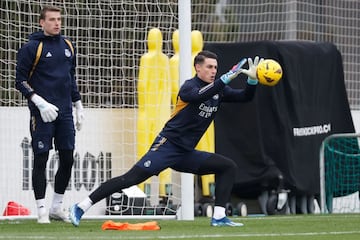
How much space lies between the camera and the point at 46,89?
11.1 meters

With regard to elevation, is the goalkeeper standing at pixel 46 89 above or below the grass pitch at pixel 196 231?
above

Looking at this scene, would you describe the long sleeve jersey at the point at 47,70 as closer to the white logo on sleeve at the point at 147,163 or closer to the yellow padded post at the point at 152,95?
the white logo on sleeve at the point at 147,163

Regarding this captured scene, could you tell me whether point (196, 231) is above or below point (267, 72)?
below

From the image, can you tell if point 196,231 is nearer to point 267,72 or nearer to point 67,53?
point 267,72

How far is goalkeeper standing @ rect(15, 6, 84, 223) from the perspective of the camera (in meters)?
11.0

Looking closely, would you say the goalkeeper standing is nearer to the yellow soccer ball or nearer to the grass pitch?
the grass pitch

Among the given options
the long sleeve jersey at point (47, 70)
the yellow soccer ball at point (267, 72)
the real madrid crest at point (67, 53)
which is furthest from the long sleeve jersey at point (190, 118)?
the real madrid crest at point (67, 53)

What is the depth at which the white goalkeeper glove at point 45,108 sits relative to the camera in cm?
1082

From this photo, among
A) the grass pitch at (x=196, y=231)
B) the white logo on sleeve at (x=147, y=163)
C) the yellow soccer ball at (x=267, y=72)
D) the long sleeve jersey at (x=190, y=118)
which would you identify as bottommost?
the grass pitch at (x=196, y=231)

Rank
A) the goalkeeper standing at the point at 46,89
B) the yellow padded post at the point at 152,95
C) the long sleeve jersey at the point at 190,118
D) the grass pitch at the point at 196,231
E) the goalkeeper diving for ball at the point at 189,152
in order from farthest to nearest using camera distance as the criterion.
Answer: the yellow padded post at the point at 152,95 → the goalkeeper standing at the point at 46,89 → the long sleeve jersey at the point at 190,118 → the goalkeeper diving for ball at the point at 189,152 → the grass pitch at the point at 196,231

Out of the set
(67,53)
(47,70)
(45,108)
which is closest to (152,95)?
(67,53)

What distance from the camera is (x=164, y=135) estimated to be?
1062 cm

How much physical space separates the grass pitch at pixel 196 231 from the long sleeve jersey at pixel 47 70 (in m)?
1.20

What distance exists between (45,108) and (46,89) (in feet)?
1.16
